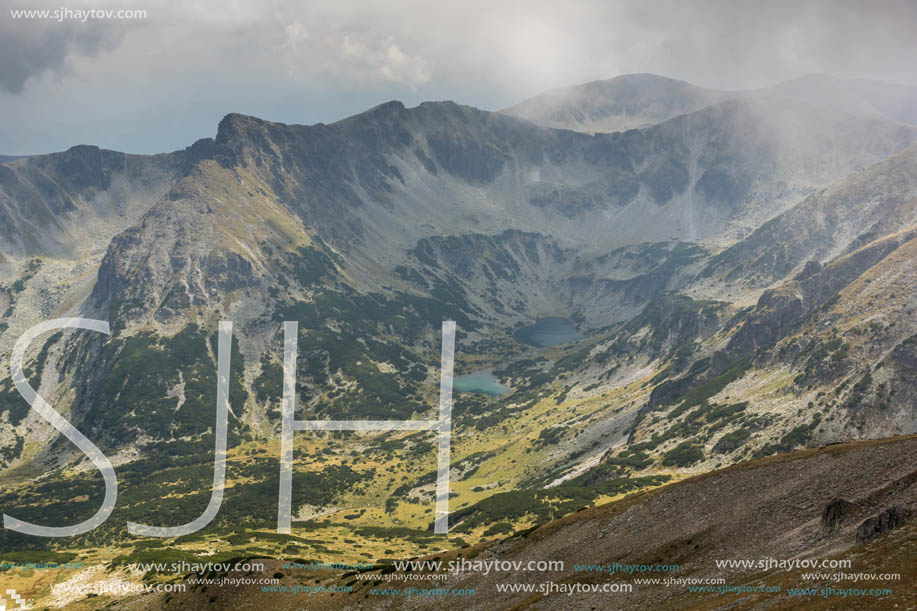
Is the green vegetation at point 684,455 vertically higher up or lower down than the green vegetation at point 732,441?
lower down

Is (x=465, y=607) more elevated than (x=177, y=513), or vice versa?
(x=465, y=607)

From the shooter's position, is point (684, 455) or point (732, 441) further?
point (684, 455)

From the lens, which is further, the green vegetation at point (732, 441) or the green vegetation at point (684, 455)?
the green vegetation at point (684, 455)

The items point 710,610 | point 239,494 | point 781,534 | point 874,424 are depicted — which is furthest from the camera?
point 239,494

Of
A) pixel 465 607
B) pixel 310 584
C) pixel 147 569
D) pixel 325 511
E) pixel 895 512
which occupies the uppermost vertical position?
pixel 895 512

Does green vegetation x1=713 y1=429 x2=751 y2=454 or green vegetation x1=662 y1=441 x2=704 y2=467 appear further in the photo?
green vegetation x1=662 y1=441 x2=704 y2=467

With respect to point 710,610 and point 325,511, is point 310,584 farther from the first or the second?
point 325,511

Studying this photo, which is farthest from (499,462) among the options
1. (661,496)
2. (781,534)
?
(781,534)

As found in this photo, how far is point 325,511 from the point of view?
183500mm

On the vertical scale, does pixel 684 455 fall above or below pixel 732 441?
below

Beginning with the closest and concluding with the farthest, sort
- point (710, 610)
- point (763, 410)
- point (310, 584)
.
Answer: point (710, 610) < point (310, 584) < point (763, 410)

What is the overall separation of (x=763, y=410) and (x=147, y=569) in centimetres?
12097

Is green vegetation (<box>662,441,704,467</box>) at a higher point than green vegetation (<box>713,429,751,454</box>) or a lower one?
lower

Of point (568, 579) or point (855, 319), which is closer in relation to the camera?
point (568, 579)
